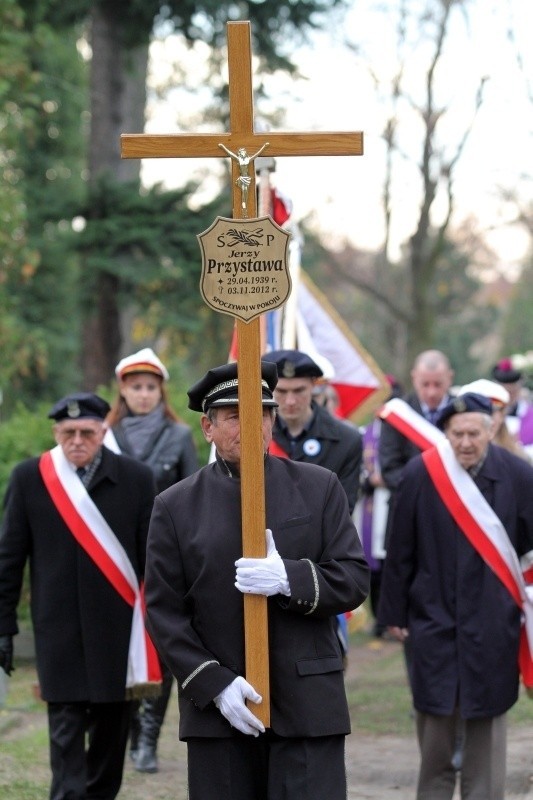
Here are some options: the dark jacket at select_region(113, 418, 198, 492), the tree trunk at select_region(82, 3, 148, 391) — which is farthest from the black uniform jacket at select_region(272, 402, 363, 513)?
the tree trunk at select_region(82, 3, 148, 391)

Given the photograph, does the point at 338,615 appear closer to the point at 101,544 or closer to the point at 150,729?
the point at 101,544

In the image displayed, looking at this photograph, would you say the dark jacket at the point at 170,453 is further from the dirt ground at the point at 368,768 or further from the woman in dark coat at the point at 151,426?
the dirt ground at the point at 368,768

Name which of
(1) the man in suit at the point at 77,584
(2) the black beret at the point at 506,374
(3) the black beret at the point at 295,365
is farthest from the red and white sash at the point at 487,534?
(2) the black beret at the point at 506,374

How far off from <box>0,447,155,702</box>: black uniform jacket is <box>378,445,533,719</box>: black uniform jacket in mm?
1234

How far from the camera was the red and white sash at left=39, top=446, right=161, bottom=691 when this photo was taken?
6.34 m

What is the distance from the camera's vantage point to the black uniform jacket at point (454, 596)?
6312 mm

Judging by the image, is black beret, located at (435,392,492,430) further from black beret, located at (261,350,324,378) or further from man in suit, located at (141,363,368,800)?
man in suit, located at (141,363,368,800)

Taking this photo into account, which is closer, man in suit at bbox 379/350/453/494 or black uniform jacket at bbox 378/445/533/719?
black uniform jacket at bbox 378/445/533/719

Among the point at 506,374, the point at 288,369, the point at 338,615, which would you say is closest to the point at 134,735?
the point at 288,369

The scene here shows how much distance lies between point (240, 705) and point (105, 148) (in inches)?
539

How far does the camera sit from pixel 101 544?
6363 millimetres

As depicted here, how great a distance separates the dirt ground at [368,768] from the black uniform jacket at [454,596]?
119 cm

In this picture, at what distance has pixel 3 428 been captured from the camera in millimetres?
11625

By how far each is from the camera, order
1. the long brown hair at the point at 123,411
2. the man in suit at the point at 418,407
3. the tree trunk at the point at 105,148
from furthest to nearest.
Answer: the tree trunk at the point at 105,148 → the man in suit at the point at 418,407 → the long brown hair at the point at 123,411
